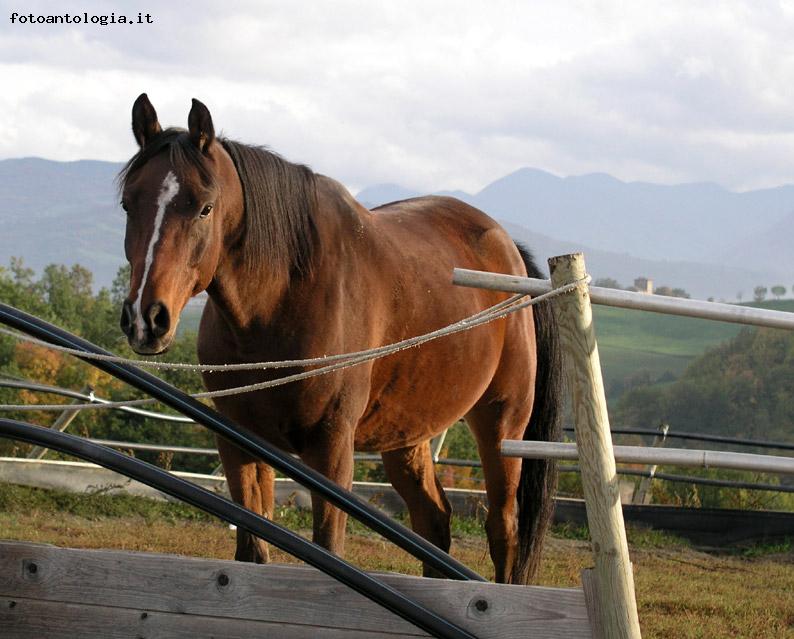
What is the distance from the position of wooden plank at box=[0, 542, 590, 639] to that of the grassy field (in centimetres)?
291

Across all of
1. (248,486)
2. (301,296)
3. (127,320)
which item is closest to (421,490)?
(248,486)

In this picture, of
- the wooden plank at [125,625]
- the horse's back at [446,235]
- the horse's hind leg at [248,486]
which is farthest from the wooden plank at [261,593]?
the horse's back at [446,235]

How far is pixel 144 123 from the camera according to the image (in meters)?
3.65

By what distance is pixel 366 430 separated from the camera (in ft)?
14.5

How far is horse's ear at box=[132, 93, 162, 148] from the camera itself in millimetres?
3635

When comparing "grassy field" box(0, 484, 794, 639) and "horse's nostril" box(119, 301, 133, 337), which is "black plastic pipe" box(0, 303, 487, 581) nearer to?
"horse's nostril" box(119, 301, 133, 337)

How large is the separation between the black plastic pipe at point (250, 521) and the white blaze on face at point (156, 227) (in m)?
0.50

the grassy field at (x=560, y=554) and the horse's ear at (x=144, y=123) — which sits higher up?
the horse's ear at (x=144, y=123)

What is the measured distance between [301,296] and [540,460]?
243 centimetres

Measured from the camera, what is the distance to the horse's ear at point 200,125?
11.6 feet

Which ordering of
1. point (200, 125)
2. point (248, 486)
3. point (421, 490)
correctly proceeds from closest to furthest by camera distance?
point (200, 125), point (248, 486), point (421, 490)

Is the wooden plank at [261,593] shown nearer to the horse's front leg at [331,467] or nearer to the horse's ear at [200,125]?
the horse's front leg at [331,467]

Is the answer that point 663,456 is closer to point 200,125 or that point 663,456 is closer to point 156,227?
point 156,227

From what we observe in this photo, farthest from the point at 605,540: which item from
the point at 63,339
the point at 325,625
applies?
the point at 63,339
